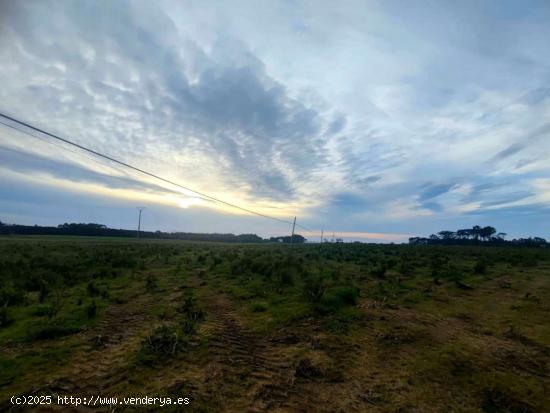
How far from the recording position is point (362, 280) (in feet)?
52.4

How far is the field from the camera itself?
519cm

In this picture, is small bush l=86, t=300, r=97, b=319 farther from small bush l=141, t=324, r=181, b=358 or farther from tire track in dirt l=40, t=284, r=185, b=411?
small bush l=141, t=324, r=181, b=358

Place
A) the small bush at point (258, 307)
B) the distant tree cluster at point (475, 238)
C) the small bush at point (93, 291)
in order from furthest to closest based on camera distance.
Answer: the distant tree cluster at point (475, 238)
the small bush at point (93, 291)
the small bush at point (258, 307)

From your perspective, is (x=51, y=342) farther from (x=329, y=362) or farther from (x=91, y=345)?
(x=329, y=362)

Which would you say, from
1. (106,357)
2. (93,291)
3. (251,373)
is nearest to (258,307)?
(251,373)

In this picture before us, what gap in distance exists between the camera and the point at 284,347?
7.25 m

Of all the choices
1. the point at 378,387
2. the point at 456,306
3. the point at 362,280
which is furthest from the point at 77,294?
the point at 456,306

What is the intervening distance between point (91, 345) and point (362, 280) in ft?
41.5

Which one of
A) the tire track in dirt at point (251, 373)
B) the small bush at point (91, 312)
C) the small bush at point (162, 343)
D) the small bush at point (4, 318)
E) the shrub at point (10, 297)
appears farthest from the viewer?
the shrub at point (10, 297)

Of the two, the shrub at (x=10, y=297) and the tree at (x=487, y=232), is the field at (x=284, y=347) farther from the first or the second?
the tree at (x=487, y=232)

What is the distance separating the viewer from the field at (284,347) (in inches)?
204

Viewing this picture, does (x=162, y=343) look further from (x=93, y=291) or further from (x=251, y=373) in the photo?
(x=93, y=291)

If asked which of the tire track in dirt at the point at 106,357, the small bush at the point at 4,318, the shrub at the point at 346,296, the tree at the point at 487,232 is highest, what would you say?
the tree at the point at 487,232

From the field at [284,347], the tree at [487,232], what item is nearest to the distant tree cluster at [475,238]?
the tree at [487,232]
